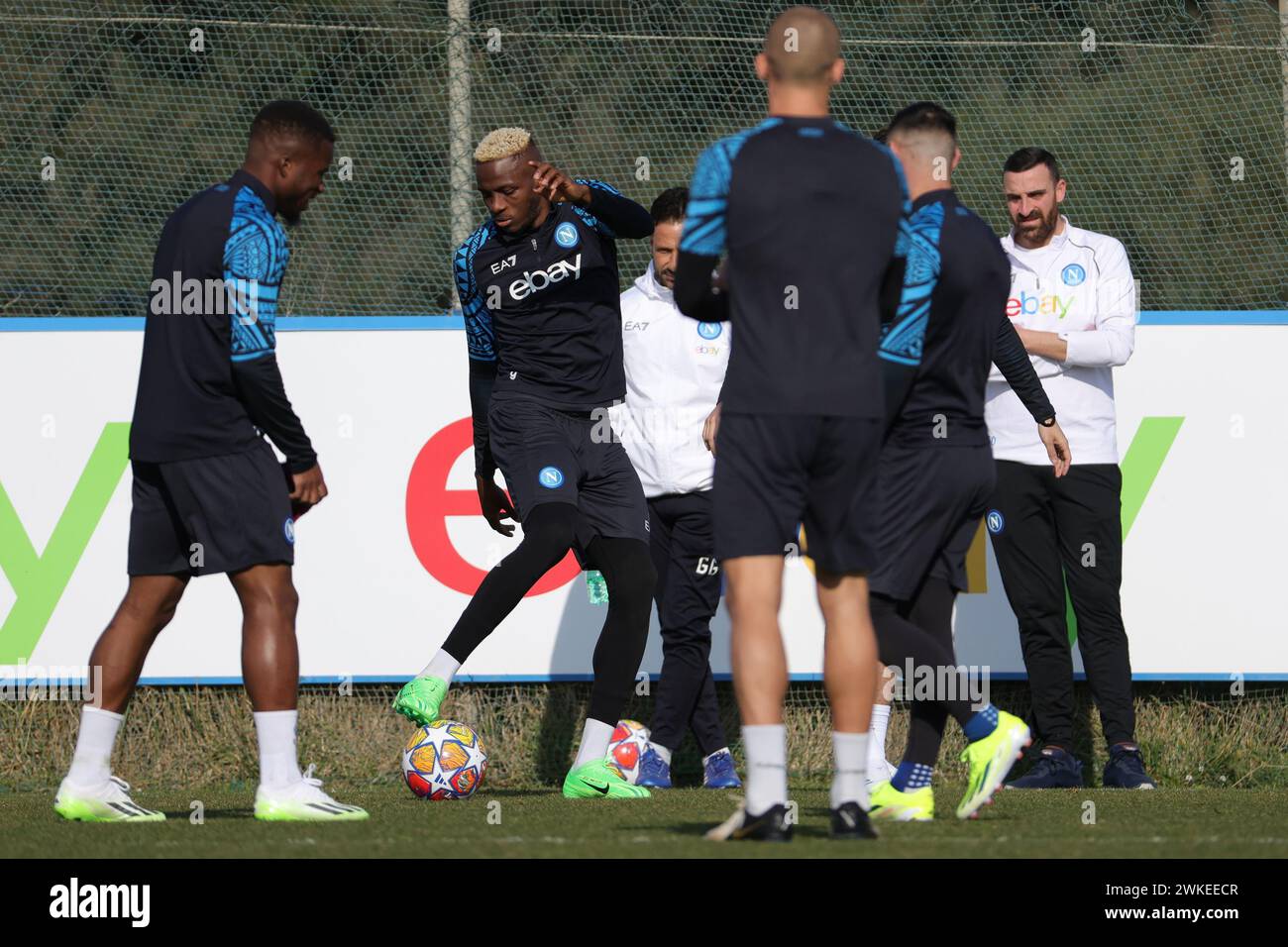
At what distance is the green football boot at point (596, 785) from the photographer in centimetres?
661

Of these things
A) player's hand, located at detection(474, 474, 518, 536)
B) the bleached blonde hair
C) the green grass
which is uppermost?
the bleached blonde hair

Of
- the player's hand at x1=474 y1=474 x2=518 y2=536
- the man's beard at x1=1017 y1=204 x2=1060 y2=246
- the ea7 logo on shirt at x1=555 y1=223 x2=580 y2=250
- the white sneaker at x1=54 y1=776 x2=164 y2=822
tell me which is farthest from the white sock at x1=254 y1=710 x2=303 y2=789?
the man's beard at x1=1017 y1=204 x2=1060 y2=246

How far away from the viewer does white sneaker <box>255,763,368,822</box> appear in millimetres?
5312

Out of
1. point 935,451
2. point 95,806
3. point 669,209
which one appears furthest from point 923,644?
point 669,209

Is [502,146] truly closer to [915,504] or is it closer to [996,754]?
[915,504]

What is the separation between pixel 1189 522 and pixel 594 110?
3.91m

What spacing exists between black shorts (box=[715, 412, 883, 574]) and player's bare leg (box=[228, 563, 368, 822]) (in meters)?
1.65

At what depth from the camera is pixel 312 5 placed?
9672 mm

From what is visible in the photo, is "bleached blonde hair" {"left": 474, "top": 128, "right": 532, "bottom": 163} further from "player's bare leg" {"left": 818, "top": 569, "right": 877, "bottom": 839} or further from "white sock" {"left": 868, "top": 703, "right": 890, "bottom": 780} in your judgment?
"player's bare leg" {"left": 818, "top": 569, "right": 877, "bottom": 839}

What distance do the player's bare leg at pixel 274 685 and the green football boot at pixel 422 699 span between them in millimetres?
959

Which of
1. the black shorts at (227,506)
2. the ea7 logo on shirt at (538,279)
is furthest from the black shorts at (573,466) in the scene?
the black shorts at (227,506)

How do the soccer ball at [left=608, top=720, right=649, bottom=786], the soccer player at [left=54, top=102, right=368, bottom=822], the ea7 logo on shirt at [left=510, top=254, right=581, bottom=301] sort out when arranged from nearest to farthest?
the soccer player at [left=54, top=102, right=368, bottom=822]
the ea7 logo on shirt at [left=510, top=254, right=581, bottom=301]
the soccer ball at [left=608, top=720, right=649, bottom=786]

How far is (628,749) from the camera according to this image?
7.15m

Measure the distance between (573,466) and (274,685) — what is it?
1.86m
